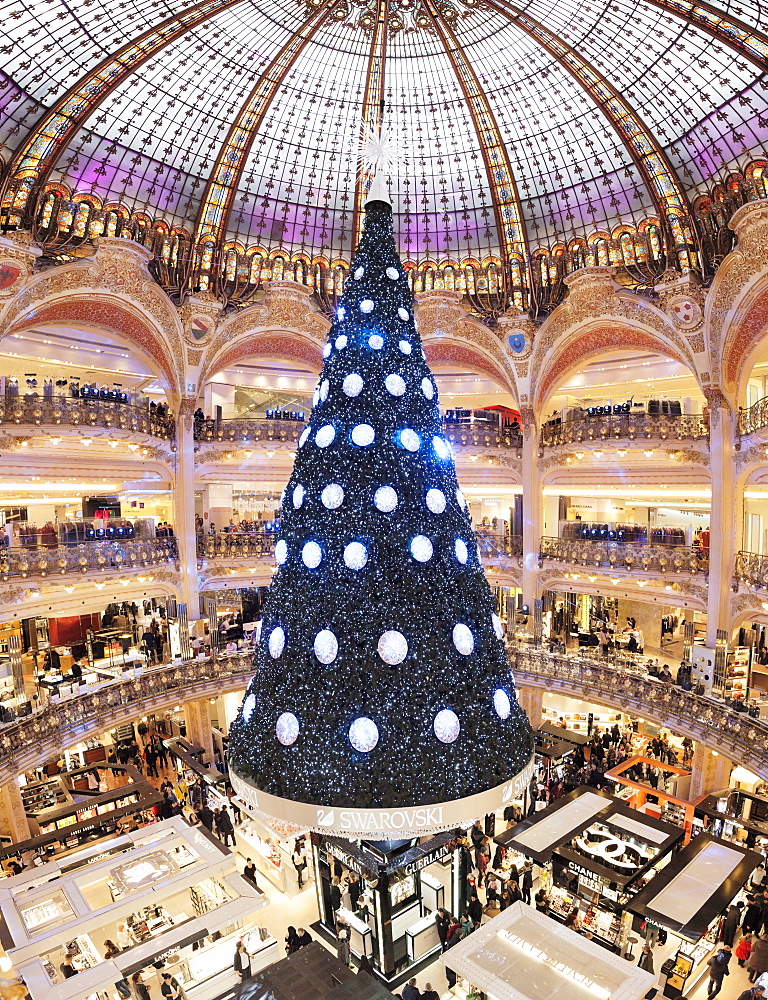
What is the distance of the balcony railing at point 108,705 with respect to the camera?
17.6m

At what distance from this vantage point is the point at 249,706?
4.77 meters

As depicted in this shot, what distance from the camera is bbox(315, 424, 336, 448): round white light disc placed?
4703 millimetres

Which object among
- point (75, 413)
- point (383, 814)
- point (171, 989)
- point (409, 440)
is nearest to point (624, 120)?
point (75, 413)

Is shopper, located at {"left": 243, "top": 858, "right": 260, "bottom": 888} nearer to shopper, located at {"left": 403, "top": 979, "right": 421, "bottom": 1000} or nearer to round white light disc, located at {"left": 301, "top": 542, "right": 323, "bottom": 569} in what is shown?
shopper, located at {"left": 403, "top": 979, "right": 421, "bottom": 1000}

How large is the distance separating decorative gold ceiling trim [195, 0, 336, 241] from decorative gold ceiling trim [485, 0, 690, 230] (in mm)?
5551

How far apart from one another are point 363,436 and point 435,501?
2.18 ft

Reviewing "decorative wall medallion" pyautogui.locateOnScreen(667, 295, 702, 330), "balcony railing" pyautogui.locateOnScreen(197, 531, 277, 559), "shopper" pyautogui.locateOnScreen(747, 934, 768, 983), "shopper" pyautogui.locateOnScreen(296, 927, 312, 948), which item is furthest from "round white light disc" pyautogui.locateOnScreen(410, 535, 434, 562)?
"balcony railing" pyautogui.locateOnScreen(197, 531, 277, 559)

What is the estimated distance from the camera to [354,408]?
186 inches

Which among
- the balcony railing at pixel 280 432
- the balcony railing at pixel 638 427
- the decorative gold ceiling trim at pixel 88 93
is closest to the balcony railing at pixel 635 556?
the balcony railing at pixel 638 427

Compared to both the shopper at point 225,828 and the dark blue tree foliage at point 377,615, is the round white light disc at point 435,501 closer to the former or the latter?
the dark blue tree foliage at point 377,615

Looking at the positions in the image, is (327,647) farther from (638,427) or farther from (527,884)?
(638,427)

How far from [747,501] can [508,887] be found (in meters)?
17.8

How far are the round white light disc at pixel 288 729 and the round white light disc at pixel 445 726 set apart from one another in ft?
2.90

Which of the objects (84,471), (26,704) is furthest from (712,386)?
(26,704)
